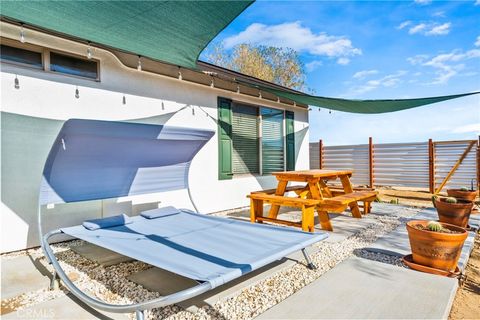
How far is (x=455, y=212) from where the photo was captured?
4.15 meters

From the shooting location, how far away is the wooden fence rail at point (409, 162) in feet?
26.7

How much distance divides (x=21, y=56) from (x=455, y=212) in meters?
6.00

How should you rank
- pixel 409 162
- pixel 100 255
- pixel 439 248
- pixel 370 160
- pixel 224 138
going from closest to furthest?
pixel 439 248, pixel 100 255, pixel 224 138, pixel 409 162, pixel 370 160

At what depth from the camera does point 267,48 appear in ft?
49.5

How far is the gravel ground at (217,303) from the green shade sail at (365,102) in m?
2.19

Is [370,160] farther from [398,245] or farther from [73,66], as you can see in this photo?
[73,66]

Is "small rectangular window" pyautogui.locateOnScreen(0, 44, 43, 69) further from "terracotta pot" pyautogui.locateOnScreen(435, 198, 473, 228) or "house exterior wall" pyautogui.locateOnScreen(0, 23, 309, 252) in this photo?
"terracotta pot" pyautogui.locateOnScreen(435, 198, 473, 228)

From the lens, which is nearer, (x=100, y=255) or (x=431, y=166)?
(x=100, y=255)

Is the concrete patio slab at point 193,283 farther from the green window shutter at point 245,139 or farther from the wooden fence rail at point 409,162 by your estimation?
the wooden fence rail at point 409,162

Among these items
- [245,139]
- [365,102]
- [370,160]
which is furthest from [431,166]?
[245,139]

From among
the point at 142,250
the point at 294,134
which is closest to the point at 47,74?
the point at 142,250

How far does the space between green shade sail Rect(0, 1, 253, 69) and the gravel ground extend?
86.2 inches

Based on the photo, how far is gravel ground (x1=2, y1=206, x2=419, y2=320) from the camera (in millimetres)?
2088

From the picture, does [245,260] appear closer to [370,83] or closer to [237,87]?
[237,87]
